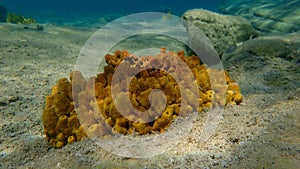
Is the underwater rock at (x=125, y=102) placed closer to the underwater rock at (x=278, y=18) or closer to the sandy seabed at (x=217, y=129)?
the sandy seabed at (x=217, y=129)

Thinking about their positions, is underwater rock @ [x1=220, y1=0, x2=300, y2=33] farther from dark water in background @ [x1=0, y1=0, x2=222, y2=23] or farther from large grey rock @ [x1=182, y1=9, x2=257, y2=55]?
dark water in background @ [x1=0, y1=0, x2=222, y2=23]

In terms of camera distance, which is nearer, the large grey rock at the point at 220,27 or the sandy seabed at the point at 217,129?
the sandy seabed at the point at 217,129

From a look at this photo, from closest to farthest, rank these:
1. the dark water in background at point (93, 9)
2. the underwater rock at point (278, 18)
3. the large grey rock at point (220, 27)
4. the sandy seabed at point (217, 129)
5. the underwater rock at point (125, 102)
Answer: the sandy seabed at point (217, 129), the underwater rock at point (125, 102), the large grey rock at point (220, 27), the underwater rock at point (278, 18), the dark water in background at point (93, 9)

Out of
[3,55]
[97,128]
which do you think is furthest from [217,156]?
[3,55]

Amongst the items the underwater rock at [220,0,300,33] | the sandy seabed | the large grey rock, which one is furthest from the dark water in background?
the sandy seabed

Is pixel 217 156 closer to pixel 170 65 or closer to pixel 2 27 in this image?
pixel 170 65

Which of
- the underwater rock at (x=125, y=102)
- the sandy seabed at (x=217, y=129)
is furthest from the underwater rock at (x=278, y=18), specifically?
the underwater rock at (x=125, y=102)

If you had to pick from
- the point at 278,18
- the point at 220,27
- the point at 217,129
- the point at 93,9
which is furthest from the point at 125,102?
the point at 93,9

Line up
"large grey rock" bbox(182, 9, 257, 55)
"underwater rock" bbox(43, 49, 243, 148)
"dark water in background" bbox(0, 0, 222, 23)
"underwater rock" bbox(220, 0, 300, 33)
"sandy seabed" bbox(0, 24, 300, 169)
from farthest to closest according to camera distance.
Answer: "dark water in background" bbox(0, 0, 222, 23)
"underwater rock" bbox(220, 0, 300, 33)
"large grey rock" bbox(182, 9, 257, 55)
"underwater rock" bbox(43, 49, 243, 148)
"sandy seabed" bbox(0, 24, 300, 169)
